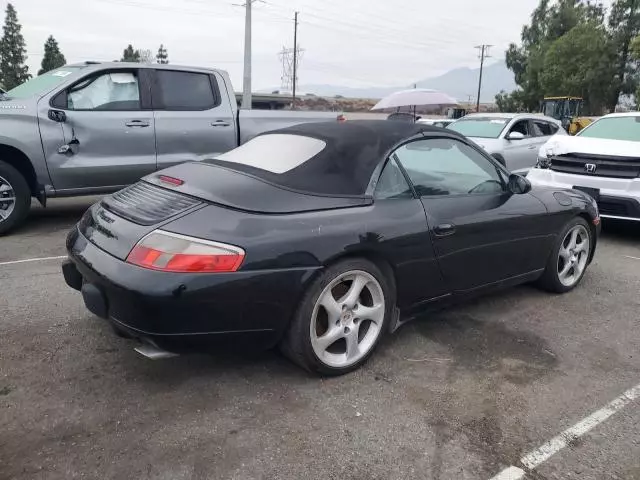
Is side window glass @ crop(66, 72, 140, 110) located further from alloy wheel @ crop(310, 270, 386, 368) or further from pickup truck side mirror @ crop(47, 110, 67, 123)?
alloy wheel @ crop(310, 270, 386, 368)

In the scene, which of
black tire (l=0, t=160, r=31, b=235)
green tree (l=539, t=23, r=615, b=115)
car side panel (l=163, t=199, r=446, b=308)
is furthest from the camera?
green tree (l=539, t=23, r=615, b=115)

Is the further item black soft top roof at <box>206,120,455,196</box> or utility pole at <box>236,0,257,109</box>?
utility pole at <box>236,0,257,109</box>

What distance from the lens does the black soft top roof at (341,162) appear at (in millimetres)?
3035

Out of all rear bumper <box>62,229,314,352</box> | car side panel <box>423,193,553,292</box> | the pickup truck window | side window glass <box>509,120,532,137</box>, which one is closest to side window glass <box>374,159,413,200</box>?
car side panel <box>423,193,553,292</box>

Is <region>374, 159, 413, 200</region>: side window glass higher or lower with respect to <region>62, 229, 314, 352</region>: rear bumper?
higher

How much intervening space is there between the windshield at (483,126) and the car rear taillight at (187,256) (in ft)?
27.2

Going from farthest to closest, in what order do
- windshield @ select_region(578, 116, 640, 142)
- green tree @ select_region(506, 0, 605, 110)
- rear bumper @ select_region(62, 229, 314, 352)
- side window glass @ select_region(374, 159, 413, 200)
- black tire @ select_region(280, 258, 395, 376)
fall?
green tree @ select_region(506, 0, 605, 110)
windshield @ select_region(578, 116, 640, 142)
side window glass @ select_region(374, 159, 413, 200)
black tire @ select_region(280, 258, 395, 376)
rear bumper @ select_region(62, 229, 314, 352)

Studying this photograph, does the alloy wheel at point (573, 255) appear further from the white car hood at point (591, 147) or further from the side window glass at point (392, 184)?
the white car hood at point (591, 147)

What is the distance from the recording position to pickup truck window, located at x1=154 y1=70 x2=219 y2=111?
6.60 m

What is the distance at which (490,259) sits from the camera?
367cm

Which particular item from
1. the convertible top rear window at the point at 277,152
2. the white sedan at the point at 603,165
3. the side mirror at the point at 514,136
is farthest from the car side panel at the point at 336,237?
the side mirror at the point at 514,136

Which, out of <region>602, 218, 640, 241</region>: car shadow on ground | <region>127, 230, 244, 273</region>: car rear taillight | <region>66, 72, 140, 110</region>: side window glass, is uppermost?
<region>66, 72, 140, 110</region>: side window glass

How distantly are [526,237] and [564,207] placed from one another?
0.59 metres

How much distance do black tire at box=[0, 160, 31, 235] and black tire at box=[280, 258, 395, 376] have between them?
4.23 metres
